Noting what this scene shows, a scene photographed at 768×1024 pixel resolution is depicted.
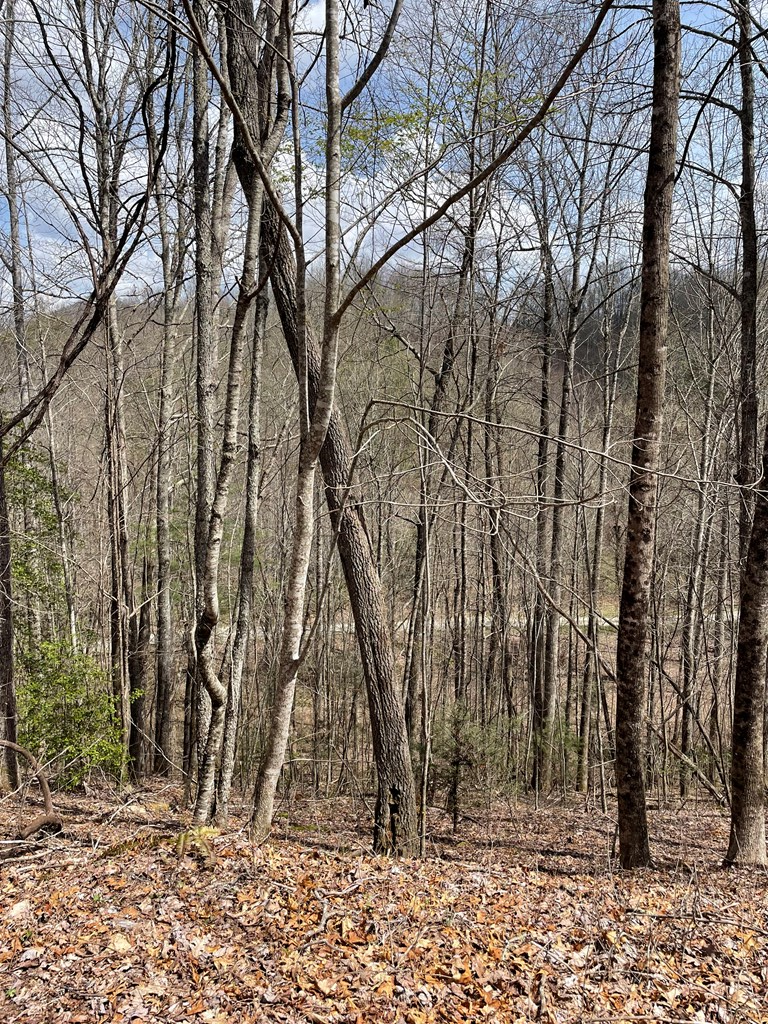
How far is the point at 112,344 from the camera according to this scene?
9375mm

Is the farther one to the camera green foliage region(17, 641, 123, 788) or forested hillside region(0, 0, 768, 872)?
green foliage region(17, 641, 123, 788)

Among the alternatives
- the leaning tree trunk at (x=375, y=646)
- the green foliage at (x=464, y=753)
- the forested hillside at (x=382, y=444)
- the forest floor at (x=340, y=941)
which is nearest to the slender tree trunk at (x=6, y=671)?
the forested hillside at (x=382, y=444)

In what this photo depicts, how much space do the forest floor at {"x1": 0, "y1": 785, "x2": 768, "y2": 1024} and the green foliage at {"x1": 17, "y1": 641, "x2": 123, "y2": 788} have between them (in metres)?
4.19

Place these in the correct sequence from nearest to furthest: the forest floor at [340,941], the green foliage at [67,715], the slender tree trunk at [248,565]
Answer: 1. the forest floor at [340,941]
2. the slender tree trunk at [248,565]
3. the green foliage at [67,715]

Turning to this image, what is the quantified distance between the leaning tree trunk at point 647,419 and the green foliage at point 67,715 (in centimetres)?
630

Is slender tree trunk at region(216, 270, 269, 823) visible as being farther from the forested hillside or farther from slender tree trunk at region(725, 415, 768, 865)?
slender tree trunk at region(725, 415, 768, 865)

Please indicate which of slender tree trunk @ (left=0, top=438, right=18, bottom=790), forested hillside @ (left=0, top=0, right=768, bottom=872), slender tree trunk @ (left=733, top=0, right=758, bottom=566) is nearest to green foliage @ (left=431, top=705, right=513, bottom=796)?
forested hillside @ (left=0, top=0, right=768, bottom=872)

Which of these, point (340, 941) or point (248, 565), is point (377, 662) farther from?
point (340, 941)

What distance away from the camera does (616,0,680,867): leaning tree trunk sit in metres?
5.02

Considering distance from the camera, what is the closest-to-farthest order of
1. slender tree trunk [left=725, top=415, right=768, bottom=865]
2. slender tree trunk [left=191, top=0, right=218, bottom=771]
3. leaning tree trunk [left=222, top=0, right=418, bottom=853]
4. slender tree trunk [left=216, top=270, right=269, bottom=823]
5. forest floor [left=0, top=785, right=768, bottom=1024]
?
forest floor [left=0, top=785, right=768, bottom=1024]
slender tree trunk [left=725, top=415, right=768, bottom=865]
leaning tree trunk [left=222, top=0, right=418, bottom=853]
slender tree trunk [left=191, top=0, right=218, bottom=771]
slender tree trunk [left=216, top=270, right=269, bottom=823]

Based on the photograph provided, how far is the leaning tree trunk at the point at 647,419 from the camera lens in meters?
5.02

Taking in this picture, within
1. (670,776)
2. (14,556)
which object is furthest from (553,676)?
(14,556)

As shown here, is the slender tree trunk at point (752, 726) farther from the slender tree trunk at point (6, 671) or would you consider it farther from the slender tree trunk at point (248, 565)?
the slender tree trunk at point (6, 671)

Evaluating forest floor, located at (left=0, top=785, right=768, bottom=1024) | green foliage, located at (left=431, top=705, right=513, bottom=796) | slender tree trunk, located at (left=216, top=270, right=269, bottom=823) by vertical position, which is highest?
slender tree trunk, located at (left=216, top=270, right=269, bottom=823)
